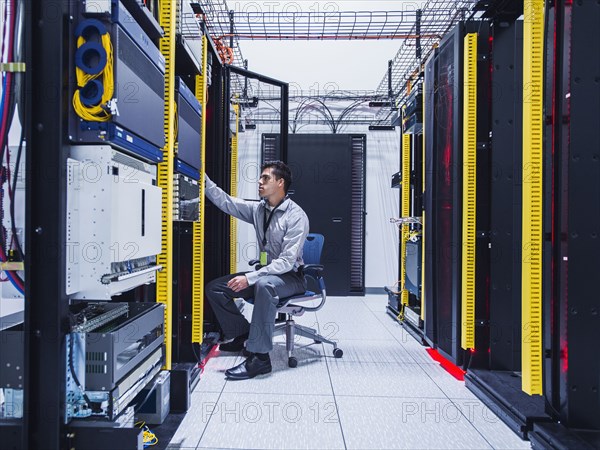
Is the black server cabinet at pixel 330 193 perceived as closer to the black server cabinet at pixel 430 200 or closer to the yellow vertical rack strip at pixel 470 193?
the black server cabinet at pixel 430 200

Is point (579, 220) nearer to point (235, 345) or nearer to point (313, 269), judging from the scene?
point (313, 269)

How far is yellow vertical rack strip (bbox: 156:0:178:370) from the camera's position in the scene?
1.68 metres

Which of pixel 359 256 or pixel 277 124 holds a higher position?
pixel 277 124

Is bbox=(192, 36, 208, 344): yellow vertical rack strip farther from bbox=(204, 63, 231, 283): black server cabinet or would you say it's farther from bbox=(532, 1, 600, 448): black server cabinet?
bbox=(532, 1, 600, 448): black server cabinet

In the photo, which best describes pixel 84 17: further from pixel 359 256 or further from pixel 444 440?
pixel 359 256

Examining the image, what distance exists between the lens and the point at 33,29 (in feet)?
3.83

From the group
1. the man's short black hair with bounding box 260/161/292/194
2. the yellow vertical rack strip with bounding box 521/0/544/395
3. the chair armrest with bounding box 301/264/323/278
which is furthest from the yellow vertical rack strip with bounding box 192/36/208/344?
the yellow vertical rack strip with bounding box 521/0/544/395

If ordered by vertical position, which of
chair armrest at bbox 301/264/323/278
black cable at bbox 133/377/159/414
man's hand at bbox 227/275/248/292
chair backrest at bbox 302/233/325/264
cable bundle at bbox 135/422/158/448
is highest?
chair backrest at bbox 302/233/325/264

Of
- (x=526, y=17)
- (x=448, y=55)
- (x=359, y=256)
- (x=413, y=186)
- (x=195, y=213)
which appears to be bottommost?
(x=359, y=256)

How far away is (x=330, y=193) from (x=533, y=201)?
3.25 m

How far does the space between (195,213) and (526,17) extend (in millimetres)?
1851

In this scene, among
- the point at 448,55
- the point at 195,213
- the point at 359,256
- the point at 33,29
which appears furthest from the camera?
the point at 359,256

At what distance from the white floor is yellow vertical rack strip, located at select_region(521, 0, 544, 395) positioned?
35 centimetres

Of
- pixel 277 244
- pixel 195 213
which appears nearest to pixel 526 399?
pixel 277 244
